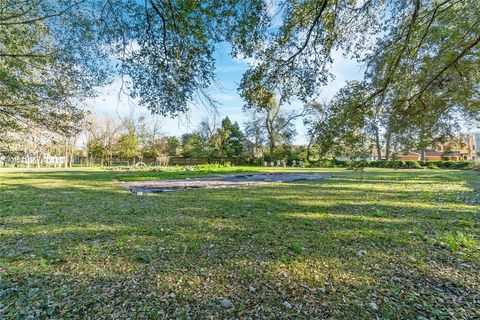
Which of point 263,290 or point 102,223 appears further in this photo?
point 102,223

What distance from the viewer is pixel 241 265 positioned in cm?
270

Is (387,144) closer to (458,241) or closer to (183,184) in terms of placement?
(458,241)

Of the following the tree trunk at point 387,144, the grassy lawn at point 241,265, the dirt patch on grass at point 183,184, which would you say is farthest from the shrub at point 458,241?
the dirt patch on grass at point 183,184

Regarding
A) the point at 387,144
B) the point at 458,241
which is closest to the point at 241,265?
the point at 458,241

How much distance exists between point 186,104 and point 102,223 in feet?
9.09

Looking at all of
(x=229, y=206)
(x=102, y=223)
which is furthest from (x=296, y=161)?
(x=102, y=223)

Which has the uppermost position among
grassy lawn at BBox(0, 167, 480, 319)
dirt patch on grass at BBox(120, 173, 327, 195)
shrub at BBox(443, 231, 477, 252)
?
dirt patch on grass at BBox(120, 173, 327, 195)

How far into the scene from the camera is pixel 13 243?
3.38 meters

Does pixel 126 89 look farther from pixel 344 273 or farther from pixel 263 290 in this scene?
pixel 344 273

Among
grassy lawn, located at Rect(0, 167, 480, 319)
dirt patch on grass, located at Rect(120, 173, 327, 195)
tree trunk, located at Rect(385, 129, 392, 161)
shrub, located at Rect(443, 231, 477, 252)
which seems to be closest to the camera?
grassy lawn, located at Rect(0, 167, 480, 319)

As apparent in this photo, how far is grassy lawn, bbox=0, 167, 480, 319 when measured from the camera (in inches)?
76.5

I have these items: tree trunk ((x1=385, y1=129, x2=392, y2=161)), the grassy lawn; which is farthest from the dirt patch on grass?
tree trunk ((x1=385, y1=129, x2=392, y2=161))

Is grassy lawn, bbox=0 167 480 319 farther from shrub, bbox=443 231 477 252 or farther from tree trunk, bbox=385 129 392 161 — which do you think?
tree trunk, bbox=385 129 392 161

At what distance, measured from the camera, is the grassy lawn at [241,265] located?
6.37ft
